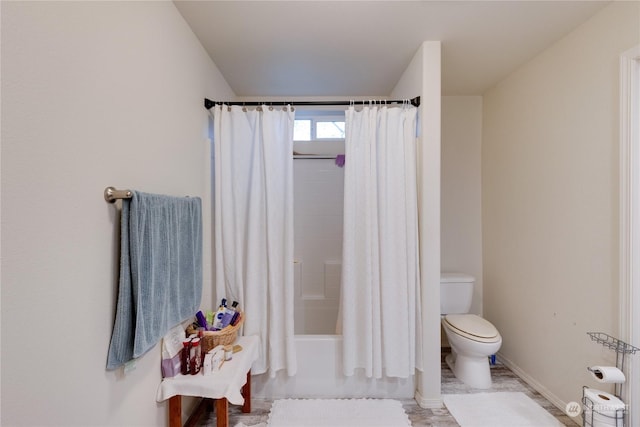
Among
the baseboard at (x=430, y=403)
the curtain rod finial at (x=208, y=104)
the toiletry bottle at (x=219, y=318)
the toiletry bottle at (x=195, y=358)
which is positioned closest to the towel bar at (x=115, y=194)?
the toiletry bottle at (x=195, y=358)

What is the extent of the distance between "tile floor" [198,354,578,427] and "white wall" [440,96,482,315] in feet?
2.82

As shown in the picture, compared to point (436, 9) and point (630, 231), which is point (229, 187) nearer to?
point (436, 9)

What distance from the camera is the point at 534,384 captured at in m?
2.07

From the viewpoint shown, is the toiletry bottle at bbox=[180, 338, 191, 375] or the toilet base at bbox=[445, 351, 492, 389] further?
the toilet base at bbox=[445, 351, 492, 389]

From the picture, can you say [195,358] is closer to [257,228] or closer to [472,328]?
[257,228]

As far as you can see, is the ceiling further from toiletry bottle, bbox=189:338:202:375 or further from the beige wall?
toiletry bottle, bbox=189:338:202:375

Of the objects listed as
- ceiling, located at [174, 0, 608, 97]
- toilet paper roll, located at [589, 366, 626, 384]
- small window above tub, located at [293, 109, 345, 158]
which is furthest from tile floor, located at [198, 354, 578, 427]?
ceiling, located at [174, 0, 608, 97]

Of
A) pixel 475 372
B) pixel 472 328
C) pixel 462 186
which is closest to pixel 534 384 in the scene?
pixel 475 372

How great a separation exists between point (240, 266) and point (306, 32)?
1.54m

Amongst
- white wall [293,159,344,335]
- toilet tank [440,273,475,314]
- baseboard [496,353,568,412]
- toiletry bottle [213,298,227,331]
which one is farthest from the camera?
white wall [293,159,344,335]

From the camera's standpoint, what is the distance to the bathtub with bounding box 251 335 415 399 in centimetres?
196

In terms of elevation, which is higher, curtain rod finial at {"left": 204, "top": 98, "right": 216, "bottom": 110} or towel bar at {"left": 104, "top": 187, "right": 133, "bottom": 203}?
curtain rod finial at {"left": 204, "top": 98, "right": 216, "bottom": 110}

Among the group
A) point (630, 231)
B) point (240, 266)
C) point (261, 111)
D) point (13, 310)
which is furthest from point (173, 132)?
point (630, 231)

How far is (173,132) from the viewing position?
1.51m
